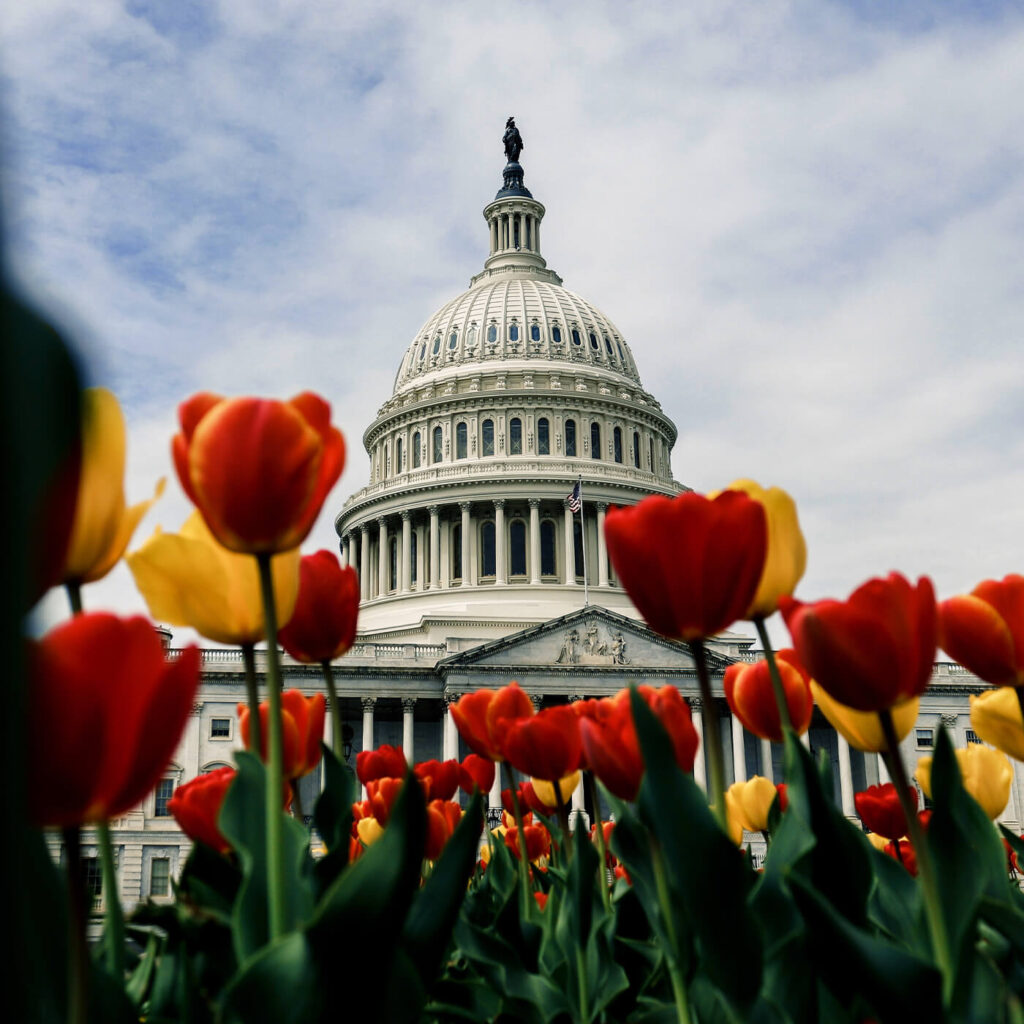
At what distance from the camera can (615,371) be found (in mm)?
84750

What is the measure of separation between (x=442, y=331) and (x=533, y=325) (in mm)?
7641

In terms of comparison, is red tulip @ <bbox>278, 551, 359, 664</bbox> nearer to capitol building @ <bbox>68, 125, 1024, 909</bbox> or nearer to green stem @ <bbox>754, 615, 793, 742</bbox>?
green stem @ <bbox>754, 615, 793, 742</bbox>

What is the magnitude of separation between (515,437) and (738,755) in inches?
1148

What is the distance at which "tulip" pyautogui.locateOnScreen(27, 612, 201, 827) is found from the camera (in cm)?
134

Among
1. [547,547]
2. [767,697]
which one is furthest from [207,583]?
[547,547]

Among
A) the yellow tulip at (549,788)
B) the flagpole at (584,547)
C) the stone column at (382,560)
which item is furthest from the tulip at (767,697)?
the stone column at (382,560)

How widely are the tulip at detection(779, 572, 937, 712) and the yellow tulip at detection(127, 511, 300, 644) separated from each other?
1.12m

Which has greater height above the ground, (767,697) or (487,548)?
(487,548)

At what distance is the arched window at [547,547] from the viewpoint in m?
73.3

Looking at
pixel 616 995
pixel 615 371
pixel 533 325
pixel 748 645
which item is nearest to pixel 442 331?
pixel 533 325

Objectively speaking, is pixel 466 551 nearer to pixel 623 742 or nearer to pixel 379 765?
pixel 379 765

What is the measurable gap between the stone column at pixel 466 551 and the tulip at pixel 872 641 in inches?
2737

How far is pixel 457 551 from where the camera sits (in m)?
74.8

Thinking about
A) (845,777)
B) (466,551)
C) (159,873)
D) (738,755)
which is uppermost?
(466,551)
